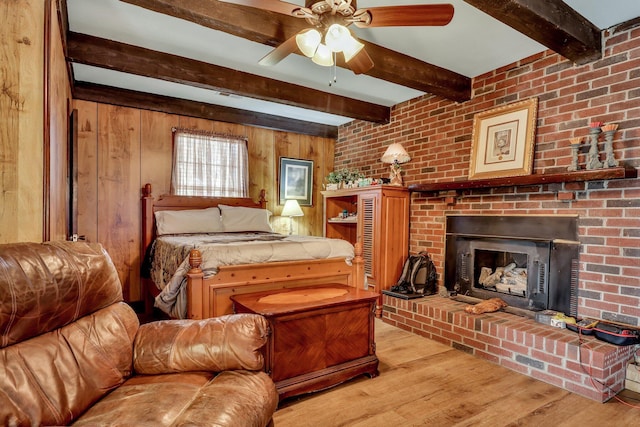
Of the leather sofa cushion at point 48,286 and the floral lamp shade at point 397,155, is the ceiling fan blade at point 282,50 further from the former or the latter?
the floral lamp shade at point 397,155

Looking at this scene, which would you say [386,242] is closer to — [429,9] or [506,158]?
[506,158]

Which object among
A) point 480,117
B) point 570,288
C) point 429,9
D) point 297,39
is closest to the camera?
point 429,9

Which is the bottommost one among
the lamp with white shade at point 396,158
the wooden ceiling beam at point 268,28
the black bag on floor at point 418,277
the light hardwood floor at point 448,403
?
the light hardwood floor at point 448,403

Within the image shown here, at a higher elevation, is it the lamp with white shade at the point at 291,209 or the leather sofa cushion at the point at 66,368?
the lamp with white shade at the point at 291,209

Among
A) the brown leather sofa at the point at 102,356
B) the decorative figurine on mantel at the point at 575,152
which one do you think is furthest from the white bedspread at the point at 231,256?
the decorative figurine on mantel at the point at 575,152

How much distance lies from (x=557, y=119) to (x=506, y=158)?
0.48 metres

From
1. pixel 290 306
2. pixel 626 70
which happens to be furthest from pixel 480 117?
pixel 290 306

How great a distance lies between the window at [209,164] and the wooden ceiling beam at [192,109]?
25cm

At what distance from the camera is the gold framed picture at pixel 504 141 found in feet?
9.73

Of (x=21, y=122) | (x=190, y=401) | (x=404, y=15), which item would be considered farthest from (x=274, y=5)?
(x=190, y=401)

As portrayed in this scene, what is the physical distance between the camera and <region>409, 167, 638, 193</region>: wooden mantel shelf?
230 centimetres

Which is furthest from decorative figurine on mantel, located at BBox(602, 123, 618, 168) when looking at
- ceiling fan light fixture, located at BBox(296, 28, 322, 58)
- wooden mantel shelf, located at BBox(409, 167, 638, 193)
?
ceiling fan light fixture, located at BBox(296, 28, 322, 58)

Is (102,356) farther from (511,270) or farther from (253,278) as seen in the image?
(511,270)

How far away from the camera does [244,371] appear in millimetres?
1400
